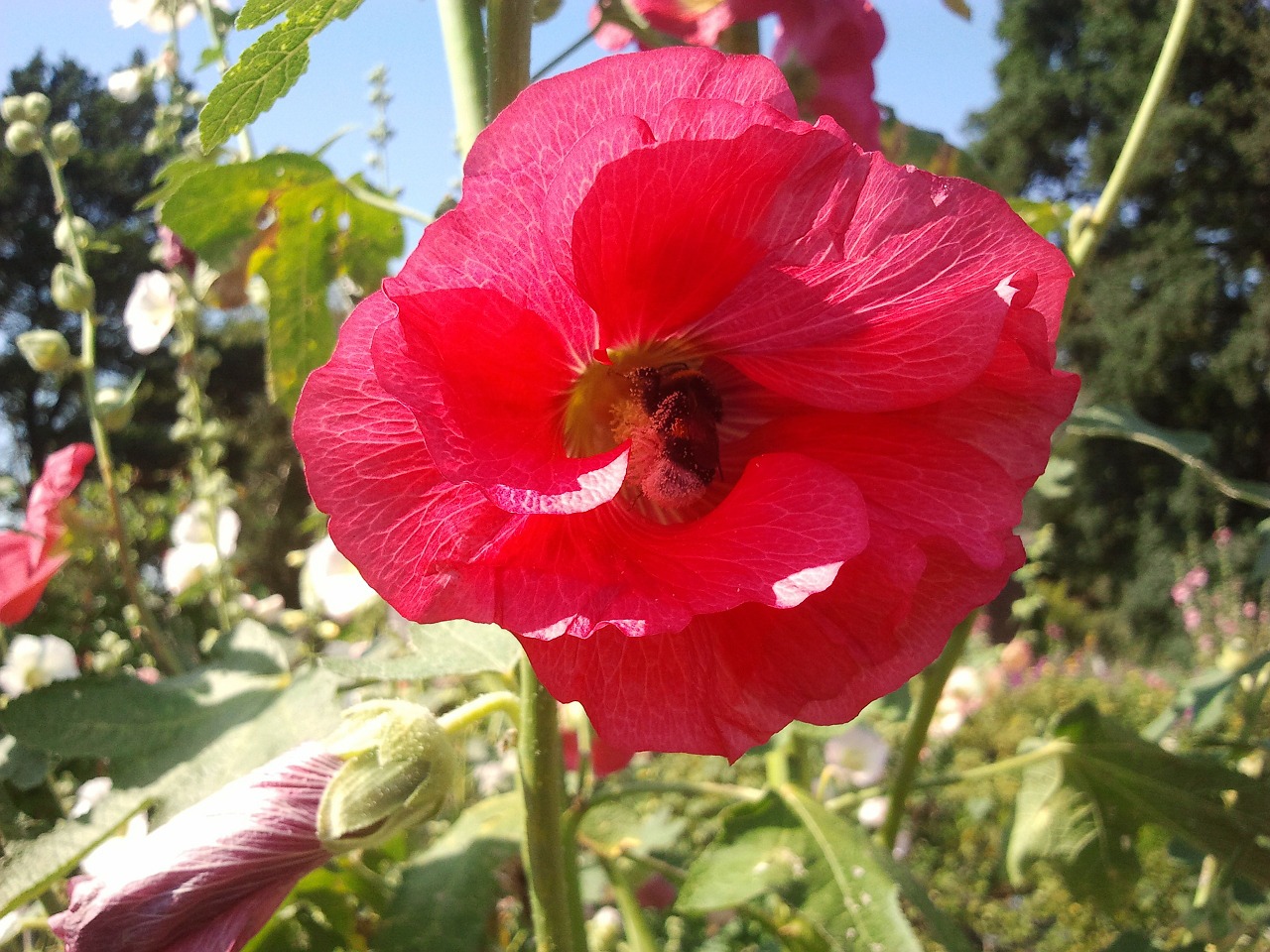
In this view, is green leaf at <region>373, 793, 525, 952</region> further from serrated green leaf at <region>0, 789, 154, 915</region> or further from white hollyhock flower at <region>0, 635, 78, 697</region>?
white hollyhock flower at <region>0, 635, 78, 697</region>

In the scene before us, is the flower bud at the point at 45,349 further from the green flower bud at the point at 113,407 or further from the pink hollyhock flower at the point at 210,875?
the pink hollyhock flower at the point at 210,875

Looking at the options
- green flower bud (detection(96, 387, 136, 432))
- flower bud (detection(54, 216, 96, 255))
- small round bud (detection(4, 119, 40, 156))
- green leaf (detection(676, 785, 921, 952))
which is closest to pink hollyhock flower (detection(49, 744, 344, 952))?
green leaf (detection(676, 785, 921, 952))

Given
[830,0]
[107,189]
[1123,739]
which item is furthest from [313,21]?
[107,189]

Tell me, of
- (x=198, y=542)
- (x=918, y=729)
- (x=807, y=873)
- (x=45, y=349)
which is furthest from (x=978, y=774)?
(x=198, y=542)

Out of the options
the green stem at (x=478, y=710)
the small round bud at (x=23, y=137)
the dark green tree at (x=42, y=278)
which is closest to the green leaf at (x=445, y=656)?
the green stem at (x=478, y=710)

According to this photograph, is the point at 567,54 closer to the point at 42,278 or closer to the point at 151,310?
the point at 151,310

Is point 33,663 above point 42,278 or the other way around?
the other way around
